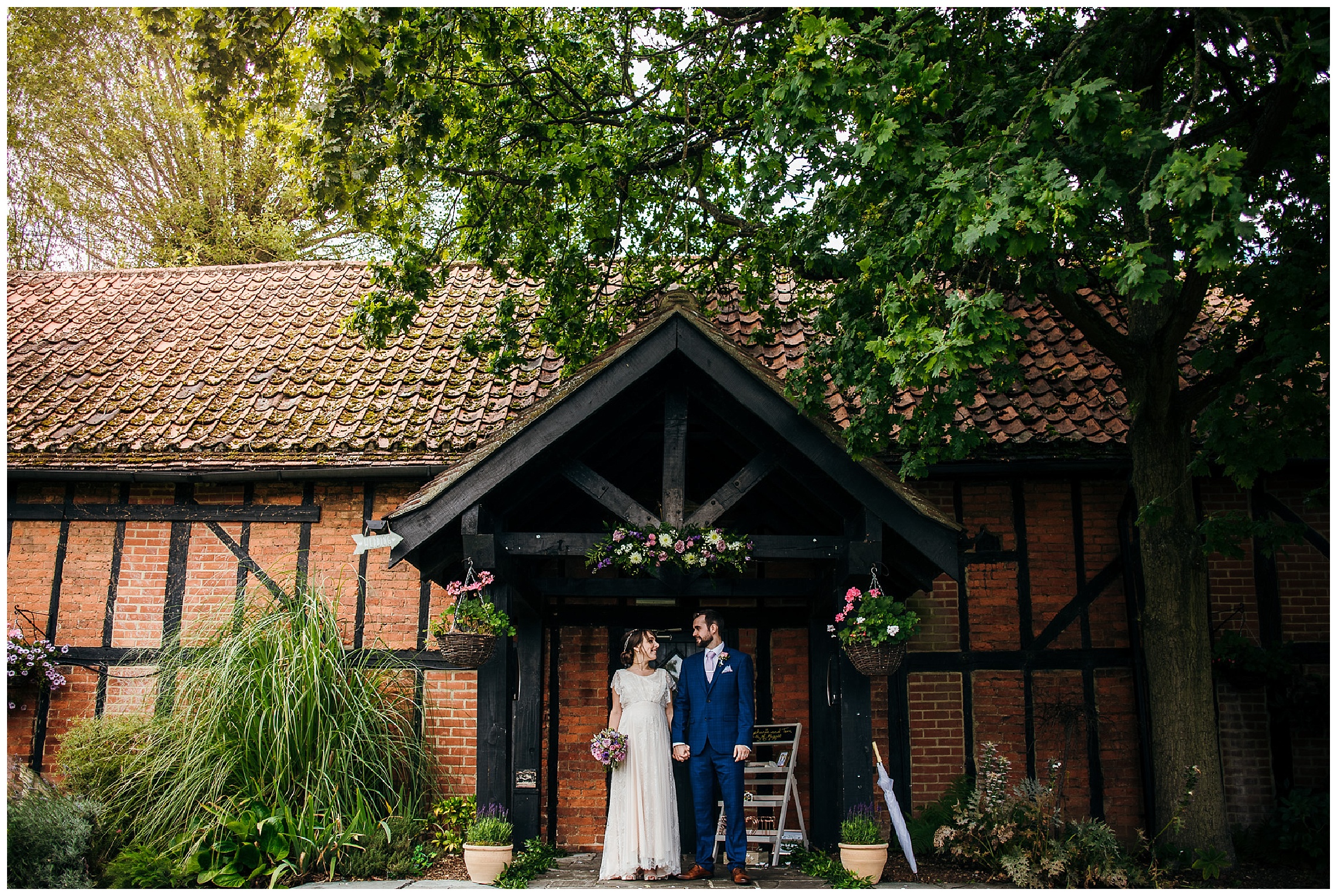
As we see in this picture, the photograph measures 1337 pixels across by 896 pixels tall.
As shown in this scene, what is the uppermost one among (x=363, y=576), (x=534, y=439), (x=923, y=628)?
(x=534, y=439)

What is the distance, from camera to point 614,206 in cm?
788

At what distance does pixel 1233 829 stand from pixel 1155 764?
4.34ft

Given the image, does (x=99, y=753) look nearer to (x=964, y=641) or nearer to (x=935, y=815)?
(x=935, y=815)

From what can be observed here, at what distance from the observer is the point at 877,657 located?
5.74 metres

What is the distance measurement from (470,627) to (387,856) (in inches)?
77.5

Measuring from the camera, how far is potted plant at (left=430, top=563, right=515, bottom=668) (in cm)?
576

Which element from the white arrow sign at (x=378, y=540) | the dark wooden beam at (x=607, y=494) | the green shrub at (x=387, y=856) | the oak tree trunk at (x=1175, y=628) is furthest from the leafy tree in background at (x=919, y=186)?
the green shrub at (x=387, y=856)

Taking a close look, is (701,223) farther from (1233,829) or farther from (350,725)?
(1233,829)

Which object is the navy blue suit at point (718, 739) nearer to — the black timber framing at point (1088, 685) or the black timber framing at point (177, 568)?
the black timber framing at point (1088, 685)

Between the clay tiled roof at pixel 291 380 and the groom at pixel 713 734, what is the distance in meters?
2.35

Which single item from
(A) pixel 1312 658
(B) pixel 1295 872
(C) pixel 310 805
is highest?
(A) pixel 1312 658

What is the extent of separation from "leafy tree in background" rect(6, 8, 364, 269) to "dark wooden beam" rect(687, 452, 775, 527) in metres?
10.8

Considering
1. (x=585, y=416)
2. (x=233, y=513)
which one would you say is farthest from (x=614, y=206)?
(x=233, y=513)

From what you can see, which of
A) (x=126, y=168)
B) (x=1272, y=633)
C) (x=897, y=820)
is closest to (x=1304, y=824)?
(x=1272, y=633)
